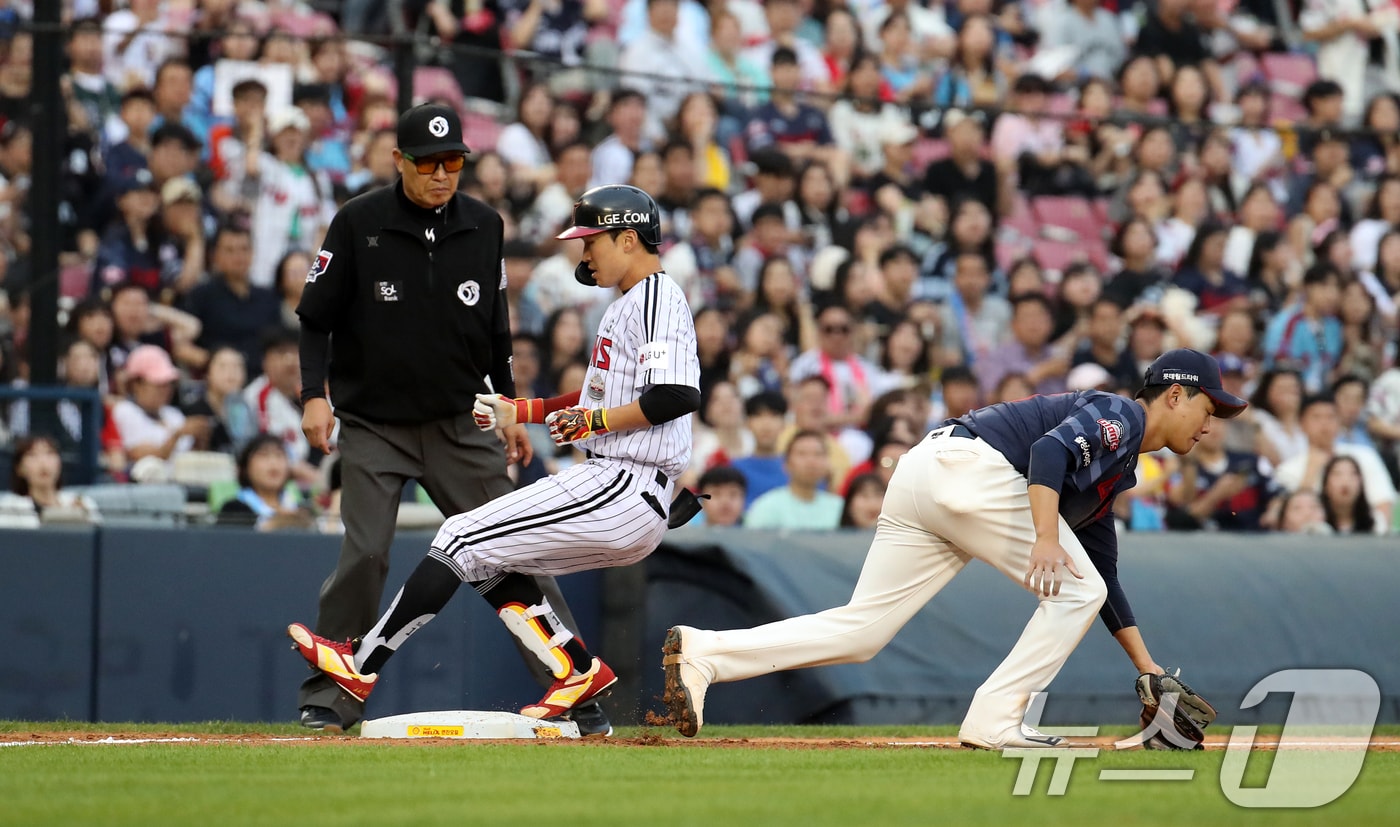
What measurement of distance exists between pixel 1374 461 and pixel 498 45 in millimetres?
7448

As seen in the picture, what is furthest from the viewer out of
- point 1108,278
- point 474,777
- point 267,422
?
point 1108,278

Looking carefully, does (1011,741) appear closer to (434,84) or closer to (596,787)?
(596,787)

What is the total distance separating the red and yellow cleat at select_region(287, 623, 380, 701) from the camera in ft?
22.5

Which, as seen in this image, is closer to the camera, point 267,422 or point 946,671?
point 946,671

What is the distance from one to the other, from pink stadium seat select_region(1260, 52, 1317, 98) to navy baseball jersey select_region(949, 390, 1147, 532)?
12.9 meters

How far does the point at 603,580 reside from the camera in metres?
10.1

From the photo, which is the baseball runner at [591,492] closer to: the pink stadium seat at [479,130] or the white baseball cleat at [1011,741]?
the white baseball cleat at [1011,741]

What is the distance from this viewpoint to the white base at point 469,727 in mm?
7082

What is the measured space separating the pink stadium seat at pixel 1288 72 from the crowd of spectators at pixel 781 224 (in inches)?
29.2

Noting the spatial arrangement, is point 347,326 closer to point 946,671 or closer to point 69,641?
point 69,641

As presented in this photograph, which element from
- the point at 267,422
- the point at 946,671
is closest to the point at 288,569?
the point at 267,422

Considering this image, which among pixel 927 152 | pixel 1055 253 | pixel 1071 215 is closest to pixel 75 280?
pixel 927 152

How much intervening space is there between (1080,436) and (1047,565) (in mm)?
458

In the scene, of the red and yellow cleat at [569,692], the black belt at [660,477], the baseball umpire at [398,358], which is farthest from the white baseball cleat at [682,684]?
the baseball umpire at [398,358]
